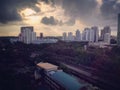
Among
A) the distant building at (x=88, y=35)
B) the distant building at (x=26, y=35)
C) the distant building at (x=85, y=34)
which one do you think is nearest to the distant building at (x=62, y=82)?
the distant building at (x=26, y=35)

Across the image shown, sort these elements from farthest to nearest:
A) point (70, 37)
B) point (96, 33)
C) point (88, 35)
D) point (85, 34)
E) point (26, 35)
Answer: point (70, 37) → point (85, 34) → point (88, 35) → point (96, 33) → point (26, 35)

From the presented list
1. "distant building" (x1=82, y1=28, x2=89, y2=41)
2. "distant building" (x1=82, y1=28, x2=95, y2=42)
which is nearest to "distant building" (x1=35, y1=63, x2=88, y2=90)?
"distant building" (x1=82, y1=28, x2=95, y2=42)

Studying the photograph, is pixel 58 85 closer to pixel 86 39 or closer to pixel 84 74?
pixel 84 74

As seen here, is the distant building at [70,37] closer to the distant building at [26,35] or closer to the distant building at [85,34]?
the distant building at [85,34]

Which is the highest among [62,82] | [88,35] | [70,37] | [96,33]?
[96,33]

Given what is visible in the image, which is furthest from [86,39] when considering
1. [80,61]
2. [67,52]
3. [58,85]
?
[58,85]

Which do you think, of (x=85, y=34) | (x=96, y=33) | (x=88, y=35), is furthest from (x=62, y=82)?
(x=85, y=34)

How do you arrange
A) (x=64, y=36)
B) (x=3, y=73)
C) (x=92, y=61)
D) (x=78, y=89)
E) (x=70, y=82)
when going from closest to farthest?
(x=78, y=89) < (x=70, y=82) < (x=3, y=73) < (x=92, y=61) < (x=64, y=36)

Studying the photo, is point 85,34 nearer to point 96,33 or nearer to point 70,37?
point 96,33

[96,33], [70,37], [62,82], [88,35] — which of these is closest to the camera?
[62,82]

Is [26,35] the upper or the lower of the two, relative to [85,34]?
lower

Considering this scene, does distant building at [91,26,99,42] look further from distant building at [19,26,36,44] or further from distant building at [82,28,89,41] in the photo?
distant building at [19,26,36,44]
